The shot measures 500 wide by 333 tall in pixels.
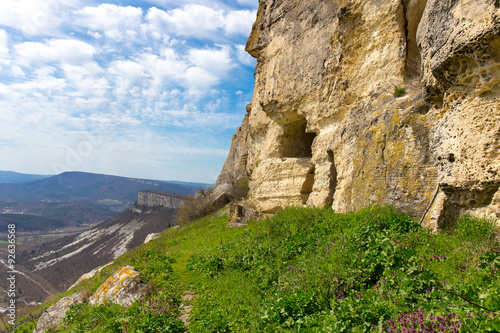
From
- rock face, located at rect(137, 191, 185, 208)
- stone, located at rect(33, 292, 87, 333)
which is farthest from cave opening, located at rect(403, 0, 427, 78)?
rock face, located at rect(137, 191, 185, 208)

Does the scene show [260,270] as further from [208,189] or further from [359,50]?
[208,189]

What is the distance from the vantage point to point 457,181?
15.4ft

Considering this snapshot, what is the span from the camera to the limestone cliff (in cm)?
445

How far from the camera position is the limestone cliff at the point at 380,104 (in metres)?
4.45

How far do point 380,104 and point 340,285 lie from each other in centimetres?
506

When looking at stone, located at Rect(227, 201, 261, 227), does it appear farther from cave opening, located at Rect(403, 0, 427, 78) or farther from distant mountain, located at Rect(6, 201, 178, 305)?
distant mountain, located at Rect(6, 201, 178, 305)

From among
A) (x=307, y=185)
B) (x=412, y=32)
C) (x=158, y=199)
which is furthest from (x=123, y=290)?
(x=158, y=199)

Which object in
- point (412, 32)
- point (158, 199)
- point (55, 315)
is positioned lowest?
point (158, 199)

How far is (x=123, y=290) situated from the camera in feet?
20.1

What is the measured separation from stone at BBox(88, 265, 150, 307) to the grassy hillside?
270 mm

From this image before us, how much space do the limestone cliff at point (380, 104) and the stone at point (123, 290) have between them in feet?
17.7

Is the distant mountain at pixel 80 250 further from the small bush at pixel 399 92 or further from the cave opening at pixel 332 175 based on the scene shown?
the small bush at pixel 399 92

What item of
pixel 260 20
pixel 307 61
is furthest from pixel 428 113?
pixel 260 20

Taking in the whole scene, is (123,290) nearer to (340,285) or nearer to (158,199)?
(340,285)
